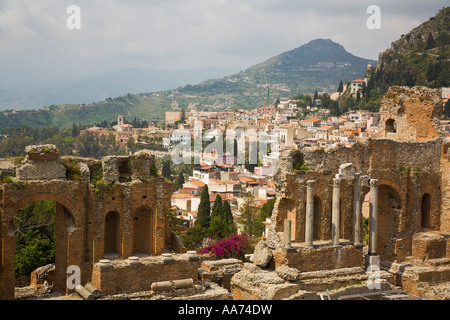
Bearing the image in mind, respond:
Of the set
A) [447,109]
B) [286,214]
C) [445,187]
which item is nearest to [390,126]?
[445,187]

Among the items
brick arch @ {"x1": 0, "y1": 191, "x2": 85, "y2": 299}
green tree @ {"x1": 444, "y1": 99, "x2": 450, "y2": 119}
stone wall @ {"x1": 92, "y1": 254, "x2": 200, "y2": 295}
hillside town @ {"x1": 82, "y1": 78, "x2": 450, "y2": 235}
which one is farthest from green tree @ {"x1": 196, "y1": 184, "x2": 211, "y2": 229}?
green tree @ {"x1": 444, "y1": 99, "x2": 450, "y2": 119}

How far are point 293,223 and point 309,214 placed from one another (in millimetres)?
943

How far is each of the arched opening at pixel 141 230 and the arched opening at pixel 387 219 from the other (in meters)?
10.8

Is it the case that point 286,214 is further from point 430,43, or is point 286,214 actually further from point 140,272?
point 430,43

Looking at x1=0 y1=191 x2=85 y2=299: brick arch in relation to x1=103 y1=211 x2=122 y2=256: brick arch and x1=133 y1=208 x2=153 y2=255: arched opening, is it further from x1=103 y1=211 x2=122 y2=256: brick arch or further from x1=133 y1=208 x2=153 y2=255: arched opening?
x1=133 y1=208 x2=153 y2=255: arched opening

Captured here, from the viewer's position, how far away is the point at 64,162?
1975cm

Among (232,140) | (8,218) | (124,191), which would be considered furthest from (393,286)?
(232,140)

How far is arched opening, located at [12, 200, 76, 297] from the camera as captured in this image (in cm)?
1967

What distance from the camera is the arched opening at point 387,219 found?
2527cm

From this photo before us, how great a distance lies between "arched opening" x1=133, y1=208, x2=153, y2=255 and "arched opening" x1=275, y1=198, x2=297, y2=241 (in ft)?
16.6

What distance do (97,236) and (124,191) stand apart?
183cm

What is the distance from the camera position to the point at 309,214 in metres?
21.9

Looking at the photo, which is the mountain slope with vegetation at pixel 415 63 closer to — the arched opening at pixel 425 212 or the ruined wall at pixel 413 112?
the ruined wall at pixel 413 112
